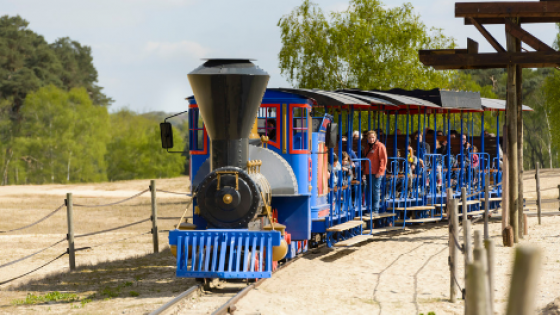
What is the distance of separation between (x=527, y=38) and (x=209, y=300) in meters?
7.77

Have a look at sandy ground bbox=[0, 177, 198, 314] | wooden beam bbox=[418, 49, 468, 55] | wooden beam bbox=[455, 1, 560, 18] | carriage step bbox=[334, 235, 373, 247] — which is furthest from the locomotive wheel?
wooden beam bbox=[455, 1, 560, 18]

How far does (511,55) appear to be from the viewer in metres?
12.7

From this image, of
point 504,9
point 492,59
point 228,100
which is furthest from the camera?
point 492,59

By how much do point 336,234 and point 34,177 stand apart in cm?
4504

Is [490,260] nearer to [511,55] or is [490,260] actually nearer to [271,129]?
[271,129]

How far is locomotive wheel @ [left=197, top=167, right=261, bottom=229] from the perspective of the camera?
8633 millimetres

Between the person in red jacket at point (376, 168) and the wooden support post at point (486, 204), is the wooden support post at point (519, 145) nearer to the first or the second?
the wooden support post at point (486, 204)

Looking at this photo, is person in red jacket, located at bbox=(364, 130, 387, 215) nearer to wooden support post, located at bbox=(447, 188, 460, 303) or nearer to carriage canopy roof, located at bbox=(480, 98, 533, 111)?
carriage canopy roof, located at bbox=(480, 98, 533, 111)

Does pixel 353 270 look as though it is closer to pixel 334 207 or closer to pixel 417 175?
pixel 334 207

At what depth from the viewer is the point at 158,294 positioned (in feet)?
29.1

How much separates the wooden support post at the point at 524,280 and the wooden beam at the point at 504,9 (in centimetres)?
1103

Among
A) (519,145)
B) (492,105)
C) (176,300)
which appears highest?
(492,105)

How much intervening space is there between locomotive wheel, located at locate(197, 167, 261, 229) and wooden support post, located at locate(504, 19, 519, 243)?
6.10 meters

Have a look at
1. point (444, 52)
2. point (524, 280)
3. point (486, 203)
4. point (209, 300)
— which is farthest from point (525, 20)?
point (524, 280)
